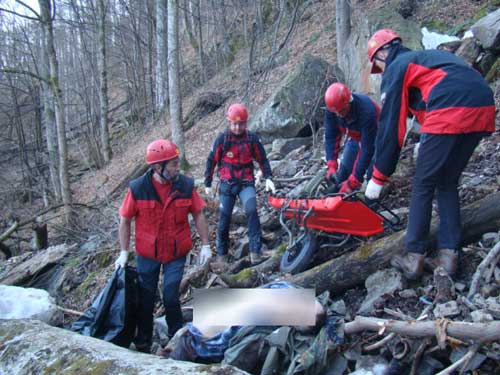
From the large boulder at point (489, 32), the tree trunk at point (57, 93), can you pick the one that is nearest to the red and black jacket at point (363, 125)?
the large boulder at point (489, 32)

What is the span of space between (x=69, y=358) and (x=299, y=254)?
2596 mm

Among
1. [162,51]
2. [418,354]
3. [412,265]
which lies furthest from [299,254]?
[162,51]

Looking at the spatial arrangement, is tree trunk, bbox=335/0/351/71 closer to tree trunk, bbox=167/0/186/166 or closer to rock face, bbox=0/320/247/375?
tree trunk, bbox=167/0/186/166

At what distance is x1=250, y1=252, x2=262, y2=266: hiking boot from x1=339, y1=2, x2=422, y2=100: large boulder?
426 centimetres

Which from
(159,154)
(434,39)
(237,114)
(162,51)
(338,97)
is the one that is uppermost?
(162,51)

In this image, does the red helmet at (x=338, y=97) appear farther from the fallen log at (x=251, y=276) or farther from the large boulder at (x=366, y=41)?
the large boulder at (x=366, y=41)

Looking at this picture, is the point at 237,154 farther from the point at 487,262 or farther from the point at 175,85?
the point at 175,85

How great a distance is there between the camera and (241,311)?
3221mm

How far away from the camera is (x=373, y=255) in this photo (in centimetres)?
399

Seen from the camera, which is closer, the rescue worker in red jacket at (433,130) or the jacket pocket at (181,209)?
the rescue worker in red jacket at (433,130)

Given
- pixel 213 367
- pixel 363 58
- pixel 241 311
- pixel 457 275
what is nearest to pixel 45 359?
pixel 213 367

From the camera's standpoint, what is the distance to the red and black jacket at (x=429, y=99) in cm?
335

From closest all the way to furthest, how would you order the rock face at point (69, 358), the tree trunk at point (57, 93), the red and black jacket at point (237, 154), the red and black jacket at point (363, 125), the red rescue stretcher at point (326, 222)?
the rock face at point (69, 358)
the red rescue stretcher at point (326, 222)
the red and black jacket at point (363, 125)
the red and black jacket at point (237, 154)
the tree trunk at point (57, 93)

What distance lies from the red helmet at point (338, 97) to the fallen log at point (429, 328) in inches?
93.5
